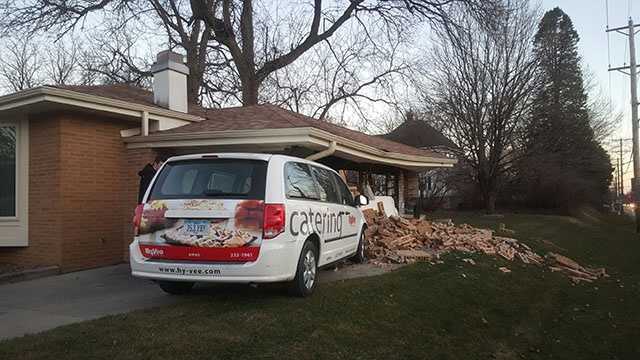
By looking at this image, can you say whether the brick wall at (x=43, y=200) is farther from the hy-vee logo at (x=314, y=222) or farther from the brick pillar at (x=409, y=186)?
the brick pillar at (x=409, y=186)

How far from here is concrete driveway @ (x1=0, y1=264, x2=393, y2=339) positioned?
6.17 meters

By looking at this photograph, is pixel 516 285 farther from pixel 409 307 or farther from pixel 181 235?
pixel 181 235

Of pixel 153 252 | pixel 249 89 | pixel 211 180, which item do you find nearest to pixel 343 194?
pixel 211 180

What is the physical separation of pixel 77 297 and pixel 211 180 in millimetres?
2838

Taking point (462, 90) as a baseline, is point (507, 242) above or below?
below

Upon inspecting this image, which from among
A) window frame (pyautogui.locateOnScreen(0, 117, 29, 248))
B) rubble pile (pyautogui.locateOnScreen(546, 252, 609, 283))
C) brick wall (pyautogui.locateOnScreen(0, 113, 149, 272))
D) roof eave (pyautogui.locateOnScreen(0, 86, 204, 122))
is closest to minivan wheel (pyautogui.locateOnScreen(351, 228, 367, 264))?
brick wall (pyautogui.locateOnScreen(0, 113, 149, 272))

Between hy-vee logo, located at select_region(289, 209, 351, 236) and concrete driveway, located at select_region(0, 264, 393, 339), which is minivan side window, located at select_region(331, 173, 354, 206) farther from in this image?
concrete driveway, located at select_region(0, 264, 393, 339)

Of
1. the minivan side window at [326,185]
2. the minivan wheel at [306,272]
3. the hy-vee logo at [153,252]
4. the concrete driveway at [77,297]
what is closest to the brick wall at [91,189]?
the concrete driveway at [77,297]

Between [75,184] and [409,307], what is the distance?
651cm

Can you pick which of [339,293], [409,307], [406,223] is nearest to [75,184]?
[339,293]

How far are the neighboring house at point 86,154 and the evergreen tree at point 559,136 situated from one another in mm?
24378

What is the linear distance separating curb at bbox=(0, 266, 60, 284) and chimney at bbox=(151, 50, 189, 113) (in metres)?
4.10

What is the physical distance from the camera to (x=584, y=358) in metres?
6.42

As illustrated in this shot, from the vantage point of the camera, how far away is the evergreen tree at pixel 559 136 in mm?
Result: 32406
